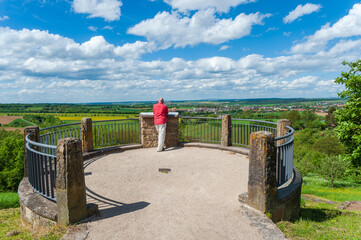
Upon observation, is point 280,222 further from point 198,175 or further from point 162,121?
point 162,121

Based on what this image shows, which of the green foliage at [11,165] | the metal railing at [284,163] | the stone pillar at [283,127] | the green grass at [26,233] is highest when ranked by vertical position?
the stone pillar at [283,127]

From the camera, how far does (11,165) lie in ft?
82.3

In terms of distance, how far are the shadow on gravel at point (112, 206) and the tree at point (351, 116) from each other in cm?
1372

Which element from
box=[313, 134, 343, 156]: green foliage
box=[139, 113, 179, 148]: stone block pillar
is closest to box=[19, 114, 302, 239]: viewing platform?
box=[139, 113, 179, 148]: stone block pillar

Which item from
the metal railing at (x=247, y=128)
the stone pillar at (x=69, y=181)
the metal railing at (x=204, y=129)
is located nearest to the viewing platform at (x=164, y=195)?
the stone pillar at (x=69, y=181)

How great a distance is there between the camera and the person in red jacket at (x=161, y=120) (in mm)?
8430

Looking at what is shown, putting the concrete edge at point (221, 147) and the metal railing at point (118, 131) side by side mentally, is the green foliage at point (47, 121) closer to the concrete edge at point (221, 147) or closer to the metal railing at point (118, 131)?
the metal railing at point (118, 131)

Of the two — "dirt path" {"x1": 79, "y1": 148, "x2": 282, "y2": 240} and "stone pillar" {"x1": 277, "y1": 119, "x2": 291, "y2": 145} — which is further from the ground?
"stone pillar" {"x1": 277, "y1": 119, "x2": 291, "y2": 145}

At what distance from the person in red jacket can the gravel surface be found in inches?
40.1

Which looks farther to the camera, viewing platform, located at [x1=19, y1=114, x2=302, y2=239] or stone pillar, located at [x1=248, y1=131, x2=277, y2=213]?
stone pillar, located at [x1=248, y1=131, x2=277, y2=213]

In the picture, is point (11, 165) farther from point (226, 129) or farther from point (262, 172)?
point (262, 172)

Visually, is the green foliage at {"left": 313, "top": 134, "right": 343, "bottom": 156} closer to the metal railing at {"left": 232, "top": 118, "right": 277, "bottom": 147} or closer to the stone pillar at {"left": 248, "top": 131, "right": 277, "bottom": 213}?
the metal railing at {"left": 232, "top": 118, "right": 277, "bottom": 147}

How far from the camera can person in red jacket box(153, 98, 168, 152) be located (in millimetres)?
8430

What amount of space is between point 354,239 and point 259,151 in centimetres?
237
